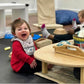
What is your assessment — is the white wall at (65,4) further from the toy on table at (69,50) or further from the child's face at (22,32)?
the toy on table at (69,50)

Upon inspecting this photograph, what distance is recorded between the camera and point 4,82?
149cm

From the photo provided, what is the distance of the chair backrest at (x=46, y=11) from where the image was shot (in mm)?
4072

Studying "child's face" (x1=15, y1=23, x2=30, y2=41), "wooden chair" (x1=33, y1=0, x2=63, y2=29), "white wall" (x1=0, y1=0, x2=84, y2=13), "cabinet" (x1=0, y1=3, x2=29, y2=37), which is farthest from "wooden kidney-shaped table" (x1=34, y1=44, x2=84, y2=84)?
"white wall" (x1=0, y1=0, x2=84, y2=13)

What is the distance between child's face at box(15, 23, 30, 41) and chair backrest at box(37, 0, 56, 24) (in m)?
2.47

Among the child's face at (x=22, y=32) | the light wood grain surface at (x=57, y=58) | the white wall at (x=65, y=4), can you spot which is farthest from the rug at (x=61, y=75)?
the white wall at (x=65, y=4)

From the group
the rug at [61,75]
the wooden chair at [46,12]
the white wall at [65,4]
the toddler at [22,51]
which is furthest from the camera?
the white wall at [65,4]

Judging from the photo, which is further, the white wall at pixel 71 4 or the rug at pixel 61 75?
the white wall at pixel 71 4

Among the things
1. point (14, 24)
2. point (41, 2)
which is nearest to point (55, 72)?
point (14, 24)

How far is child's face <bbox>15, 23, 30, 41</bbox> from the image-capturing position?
1633 mm

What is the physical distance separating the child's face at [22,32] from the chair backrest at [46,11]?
2.47 m

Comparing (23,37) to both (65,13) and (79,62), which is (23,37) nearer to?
(79,62)

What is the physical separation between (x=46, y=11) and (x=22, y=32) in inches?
102

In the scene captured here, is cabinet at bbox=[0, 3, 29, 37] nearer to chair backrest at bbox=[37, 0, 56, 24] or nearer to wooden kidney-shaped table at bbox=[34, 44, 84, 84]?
chair backrest at bbox=[37, 0, 56, 24]

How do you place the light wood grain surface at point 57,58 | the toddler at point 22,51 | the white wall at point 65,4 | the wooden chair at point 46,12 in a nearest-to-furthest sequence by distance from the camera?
the light wood grain surface at point 57,58 → the toddler at point 22,51 → the wooden chair at point 46,12 → the white wall at point 65,4
